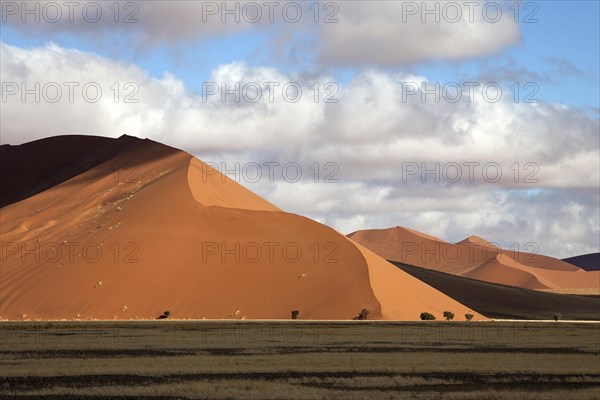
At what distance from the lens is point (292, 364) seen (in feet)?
109

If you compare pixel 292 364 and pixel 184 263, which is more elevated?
pixel 184 263

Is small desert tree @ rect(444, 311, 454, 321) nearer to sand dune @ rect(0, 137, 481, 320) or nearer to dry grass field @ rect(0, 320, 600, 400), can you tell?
sand dune @ rect(0, 137, 481, 320)

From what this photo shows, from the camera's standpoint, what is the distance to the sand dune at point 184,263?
7444cm

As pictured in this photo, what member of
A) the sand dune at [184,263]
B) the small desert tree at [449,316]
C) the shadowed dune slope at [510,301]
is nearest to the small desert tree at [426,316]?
the sand dune at [184,263]

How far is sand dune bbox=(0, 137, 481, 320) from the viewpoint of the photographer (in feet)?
244

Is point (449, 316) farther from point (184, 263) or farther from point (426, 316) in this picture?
point (184, 263)

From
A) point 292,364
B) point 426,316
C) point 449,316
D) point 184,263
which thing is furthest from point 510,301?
point 292,364

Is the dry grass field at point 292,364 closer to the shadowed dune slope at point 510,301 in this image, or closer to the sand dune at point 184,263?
the sand dune at point 184,263

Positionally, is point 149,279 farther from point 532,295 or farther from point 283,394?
point 532,295

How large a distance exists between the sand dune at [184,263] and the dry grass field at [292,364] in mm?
19974

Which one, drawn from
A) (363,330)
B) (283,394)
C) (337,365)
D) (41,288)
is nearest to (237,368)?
(337,365)

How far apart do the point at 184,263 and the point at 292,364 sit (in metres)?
49.6

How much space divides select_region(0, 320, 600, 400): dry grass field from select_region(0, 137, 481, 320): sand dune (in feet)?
65.5

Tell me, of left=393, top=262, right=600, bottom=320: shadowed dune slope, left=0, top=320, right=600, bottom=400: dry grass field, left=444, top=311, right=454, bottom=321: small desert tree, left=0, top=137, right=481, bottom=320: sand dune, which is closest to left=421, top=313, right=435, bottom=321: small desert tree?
left=0, top=137, right=481, bottom=320: sand dune
